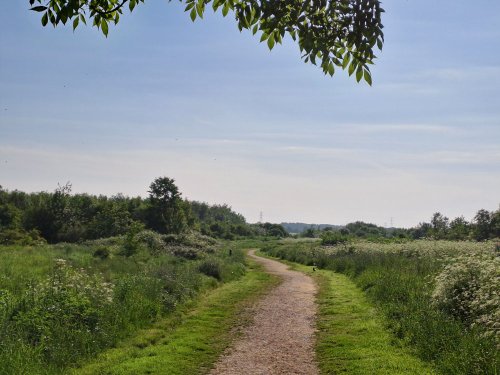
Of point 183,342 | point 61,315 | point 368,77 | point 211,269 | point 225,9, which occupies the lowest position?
point 183,342

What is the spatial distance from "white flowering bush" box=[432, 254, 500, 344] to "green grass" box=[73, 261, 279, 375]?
5632 mm

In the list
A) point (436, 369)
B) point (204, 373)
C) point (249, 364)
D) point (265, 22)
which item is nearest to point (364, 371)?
point (436, 369)

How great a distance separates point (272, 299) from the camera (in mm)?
16688

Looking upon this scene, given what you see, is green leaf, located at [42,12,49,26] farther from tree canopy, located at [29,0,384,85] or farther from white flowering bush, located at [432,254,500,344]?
white flowering bush, located at [432,254,500,344]

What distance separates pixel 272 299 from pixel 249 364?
7414mm

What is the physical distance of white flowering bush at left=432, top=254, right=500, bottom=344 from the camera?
957cm

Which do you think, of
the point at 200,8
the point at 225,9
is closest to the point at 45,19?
the point at 200,8

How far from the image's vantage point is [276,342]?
11.0 m

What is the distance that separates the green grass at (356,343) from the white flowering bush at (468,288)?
5.62 feet

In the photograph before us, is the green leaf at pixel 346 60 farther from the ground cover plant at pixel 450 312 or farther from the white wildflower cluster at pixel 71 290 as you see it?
the white wildflower cluster at pixel 71 290

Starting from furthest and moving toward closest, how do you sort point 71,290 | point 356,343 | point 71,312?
point 71,290
point 71,312
point 356,343

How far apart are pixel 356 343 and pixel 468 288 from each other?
326 cm

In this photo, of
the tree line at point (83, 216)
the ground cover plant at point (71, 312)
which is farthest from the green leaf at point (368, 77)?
the tree line at point (83, 216)

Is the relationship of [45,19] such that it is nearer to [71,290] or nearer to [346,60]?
[346,60]
